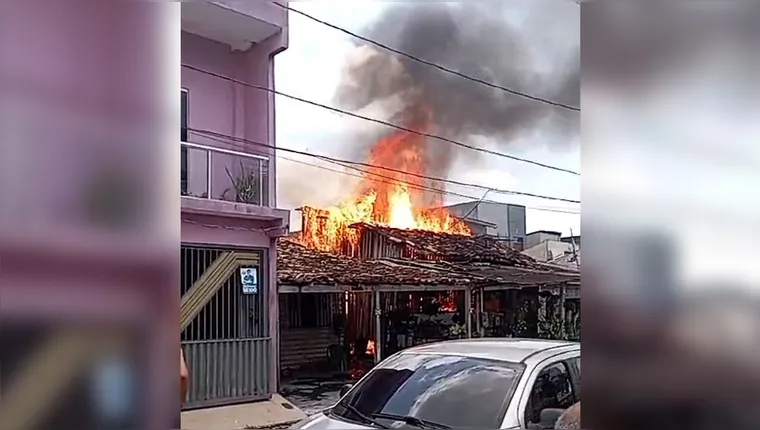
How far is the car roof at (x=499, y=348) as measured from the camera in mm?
1864

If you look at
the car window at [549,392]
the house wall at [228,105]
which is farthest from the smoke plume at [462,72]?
the car window at [549,392]

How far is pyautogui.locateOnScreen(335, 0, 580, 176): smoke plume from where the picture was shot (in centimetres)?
175

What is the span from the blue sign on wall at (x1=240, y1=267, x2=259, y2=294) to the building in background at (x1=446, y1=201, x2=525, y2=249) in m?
0.73

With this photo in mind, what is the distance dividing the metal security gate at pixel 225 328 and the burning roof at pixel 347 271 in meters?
0.08

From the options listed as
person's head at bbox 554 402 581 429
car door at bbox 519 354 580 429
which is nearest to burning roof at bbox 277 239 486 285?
car door at bbox 519 354 580 429

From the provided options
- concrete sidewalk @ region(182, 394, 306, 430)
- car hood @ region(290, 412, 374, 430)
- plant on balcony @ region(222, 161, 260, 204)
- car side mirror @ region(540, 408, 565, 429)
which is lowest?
car hood @ region(290, 412, 374, 430)

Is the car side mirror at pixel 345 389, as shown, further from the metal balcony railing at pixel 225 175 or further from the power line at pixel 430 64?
the power line at pixel 430 64

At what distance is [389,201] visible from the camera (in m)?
2.35

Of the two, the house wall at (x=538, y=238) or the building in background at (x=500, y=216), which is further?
the building in background at (x=500, y=216)

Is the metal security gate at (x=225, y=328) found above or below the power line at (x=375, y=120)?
below

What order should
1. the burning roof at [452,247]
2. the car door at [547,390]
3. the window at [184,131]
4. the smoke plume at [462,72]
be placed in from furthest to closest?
the burning roof at [452,247] < the smoke plume at [462,72] < the car door at [547,390] < the window at [184,131]

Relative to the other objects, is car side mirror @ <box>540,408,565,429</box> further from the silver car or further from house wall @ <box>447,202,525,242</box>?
house wall @ <box>447,202,525,242</box>
